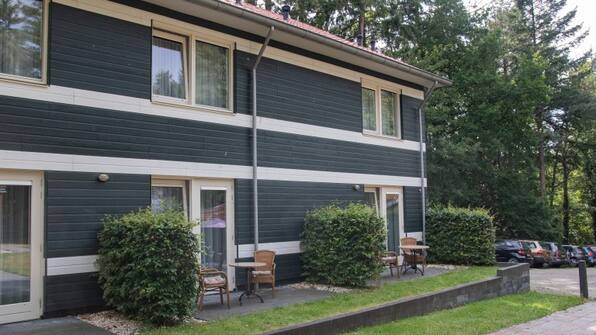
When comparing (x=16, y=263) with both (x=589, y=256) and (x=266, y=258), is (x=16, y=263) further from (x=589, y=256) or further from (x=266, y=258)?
(x=589, y=256)

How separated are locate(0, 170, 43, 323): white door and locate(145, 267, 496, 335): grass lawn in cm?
187

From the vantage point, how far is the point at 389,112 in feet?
49.7

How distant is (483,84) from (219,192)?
2193 centimetres

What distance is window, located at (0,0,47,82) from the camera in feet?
24.7

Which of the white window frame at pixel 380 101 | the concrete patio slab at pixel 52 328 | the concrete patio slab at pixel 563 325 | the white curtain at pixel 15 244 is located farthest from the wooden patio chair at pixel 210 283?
the white window frame at pixel 380 101

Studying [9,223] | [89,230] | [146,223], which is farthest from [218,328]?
[9,223]

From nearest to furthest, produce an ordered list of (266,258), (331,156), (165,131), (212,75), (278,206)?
(165,131) < (266,258) < (212,75) < (278,206) < (331,156)

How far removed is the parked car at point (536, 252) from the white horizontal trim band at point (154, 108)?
1432cm

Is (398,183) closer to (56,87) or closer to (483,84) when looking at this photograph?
(56,87)

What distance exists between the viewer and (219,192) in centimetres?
1016

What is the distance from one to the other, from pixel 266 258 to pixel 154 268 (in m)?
3.11

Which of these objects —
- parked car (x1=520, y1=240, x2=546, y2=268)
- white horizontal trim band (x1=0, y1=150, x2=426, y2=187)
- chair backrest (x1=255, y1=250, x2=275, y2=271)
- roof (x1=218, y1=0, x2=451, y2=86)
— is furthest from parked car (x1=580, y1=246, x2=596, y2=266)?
chair backrest (x1=255, y1=250, x2=275, y2=271)

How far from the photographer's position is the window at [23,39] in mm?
7520

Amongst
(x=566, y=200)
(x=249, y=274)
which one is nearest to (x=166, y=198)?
(x=249, y=274)
